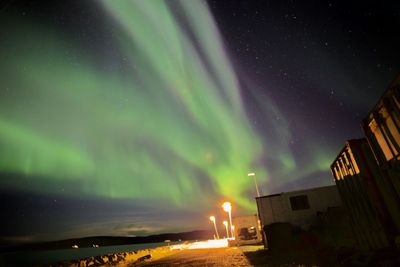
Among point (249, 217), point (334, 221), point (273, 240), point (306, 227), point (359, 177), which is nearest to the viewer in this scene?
point (359, 177)

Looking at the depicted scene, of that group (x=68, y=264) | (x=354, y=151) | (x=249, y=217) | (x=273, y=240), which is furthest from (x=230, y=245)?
(x=354, y=151)

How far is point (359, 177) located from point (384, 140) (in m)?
1.96

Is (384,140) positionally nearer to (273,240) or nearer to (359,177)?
(359,177)

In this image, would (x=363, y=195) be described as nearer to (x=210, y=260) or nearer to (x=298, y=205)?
(x=210, y=260)

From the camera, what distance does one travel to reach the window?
21422mm

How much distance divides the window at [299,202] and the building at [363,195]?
42.0ft

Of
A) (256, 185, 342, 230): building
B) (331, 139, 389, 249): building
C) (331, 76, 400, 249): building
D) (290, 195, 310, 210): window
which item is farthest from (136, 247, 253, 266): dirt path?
(290, 195, 310, 210): window

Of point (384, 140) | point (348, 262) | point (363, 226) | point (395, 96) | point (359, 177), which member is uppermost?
point (395, 96)

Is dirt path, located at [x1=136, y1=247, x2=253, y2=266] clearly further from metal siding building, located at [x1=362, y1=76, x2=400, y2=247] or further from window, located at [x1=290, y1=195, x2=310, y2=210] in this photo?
window, located at [x1=290, y1=195, x2=310, y2=210]

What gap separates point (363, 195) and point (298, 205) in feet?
48.7

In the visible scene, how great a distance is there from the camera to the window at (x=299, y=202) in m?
21.4

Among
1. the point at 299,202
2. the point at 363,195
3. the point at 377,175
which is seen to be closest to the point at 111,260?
the point at 299,202

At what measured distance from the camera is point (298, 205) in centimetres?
2162

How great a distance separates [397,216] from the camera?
6.55 metres
